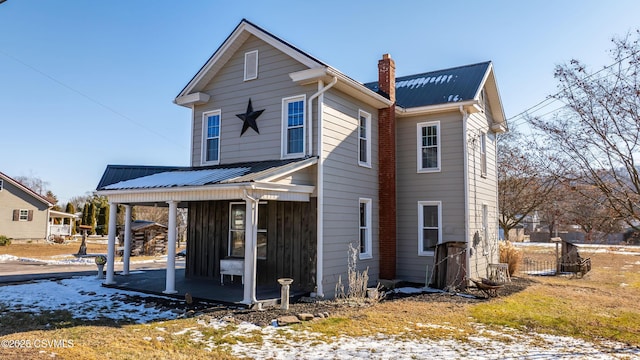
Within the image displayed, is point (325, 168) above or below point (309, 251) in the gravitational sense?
above

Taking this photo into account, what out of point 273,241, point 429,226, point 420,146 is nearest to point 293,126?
point 273,241

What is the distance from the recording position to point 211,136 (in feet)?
46.4

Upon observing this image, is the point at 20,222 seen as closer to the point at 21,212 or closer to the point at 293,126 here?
the point at 21,212

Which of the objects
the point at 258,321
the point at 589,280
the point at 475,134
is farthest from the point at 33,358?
the point at 589,280

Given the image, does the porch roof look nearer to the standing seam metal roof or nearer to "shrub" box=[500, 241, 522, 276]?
the standing seam metal roof

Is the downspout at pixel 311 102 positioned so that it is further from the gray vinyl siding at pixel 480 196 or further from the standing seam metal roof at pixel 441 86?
the gray vinyl siding at pixel 480 196

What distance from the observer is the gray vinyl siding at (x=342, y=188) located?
1170 cm

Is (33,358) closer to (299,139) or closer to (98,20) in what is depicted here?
(299,139)

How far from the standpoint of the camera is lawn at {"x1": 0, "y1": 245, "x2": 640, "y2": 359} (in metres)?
6.82

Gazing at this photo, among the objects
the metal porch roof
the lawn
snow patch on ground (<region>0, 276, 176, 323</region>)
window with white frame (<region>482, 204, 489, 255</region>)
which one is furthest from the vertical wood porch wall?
window with white frame (<region>482, 204, 489, 255</region>)

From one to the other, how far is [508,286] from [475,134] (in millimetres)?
5422

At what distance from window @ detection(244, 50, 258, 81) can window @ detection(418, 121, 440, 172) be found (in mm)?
5953

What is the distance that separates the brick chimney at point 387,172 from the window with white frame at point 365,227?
61cm

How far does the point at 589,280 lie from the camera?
58.3 ft
